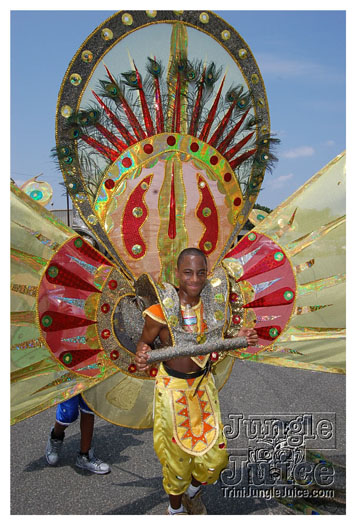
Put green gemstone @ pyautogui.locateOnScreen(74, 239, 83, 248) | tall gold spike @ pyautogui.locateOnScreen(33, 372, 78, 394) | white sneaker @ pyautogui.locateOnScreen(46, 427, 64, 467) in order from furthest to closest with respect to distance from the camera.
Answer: white sneaker @ pyautogui.locateOnScreen(46, 427, 64, 467) < green gemstone @ pyautogui.locateOnScreen(74, 239, 83, 248) < tall gold spike @ pyautogui.locateOnScreen(33, 372, 78, 394)

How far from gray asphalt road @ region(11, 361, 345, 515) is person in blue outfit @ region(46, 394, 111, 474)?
0.06 m

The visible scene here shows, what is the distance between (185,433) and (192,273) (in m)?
0.86

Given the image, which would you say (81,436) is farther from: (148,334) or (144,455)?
(148,334)

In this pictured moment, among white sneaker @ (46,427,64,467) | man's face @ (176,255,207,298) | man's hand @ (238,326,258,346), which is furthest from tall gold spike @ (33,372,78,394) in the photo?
white sneaker @ (46,427,64,467)

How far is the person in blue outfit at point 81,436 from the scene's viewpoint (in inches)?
131

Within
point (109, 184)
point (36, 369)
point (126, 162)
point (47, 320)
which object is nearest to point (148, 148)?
point (126, 162)

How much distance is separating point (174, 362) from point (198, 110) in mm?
1489

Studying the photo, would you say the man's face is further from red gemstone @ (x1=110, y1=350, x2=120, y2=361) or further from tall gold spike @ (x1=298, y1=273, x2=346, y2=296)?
tall gold spike @ (x1=298, y1=273, x2=346, y2=296)

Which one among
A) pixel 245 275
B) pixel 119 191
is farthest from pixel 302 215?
pixel 119 191

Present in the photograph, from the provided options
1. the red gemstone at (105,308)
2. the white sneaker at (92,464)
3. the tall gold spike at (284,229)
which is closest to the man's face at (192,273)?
the red gemstone at (105,308)

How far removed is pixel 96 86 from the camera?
2.61 metres

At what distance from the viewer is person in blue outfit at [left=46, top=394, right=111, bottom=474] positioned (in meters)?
3.32

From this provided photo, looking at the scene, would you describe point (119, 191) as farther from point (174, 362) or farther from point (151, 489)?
point (151, 489)

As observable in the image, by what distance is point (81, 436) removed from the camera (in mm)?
3369
